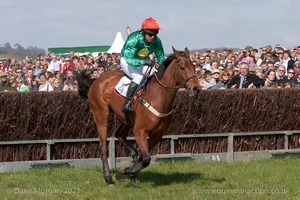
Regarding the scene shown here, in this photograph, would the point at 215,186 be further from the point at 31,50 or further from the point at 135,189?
the point at 31,50

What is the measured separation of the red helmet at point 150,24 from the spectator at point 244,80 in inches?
191

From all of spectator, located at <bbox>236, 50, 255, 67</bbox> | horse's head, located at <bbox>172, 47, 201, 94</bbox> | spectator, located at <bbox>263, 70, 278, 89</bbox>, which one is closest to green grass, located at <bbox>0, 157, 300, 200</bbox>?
horse's head, located at <bbox>172, 47, 201, 94</bbox>

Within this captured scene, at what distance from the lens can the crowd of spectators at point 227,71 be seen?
14609mm

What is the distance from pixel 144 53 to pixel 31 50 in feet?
132

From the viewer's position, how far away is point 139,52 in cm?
1017

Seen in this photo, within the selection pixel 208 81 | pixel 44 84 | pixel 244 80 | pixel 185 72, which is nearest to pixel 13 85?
pixel 44 84

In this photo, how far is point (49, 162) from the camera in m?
11.7

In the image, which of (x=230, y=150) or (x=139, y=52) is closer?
(x=139, y=52)

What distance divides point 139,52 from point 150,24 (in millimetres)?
549

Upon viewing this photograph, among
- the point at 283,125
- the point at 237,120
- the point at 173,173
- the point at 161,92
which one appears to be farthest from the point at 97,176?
the point at 283,125

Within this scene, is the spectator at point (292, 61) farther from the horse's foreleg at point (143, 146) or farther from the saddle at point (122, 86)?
the horse's foreleg at point (143, 146)

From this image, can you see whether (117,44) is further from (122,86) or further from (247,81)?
(122,86)

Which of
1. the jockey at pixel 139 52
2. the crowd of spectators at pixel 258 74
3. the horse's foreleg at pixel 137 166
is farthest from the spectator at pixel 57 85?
the horse's foreleg at pixel 137 166

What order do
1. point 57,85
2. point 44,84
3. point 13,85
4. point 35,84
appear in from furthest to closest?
point 13,85, point 35,84, point 44,84, point 57,85
